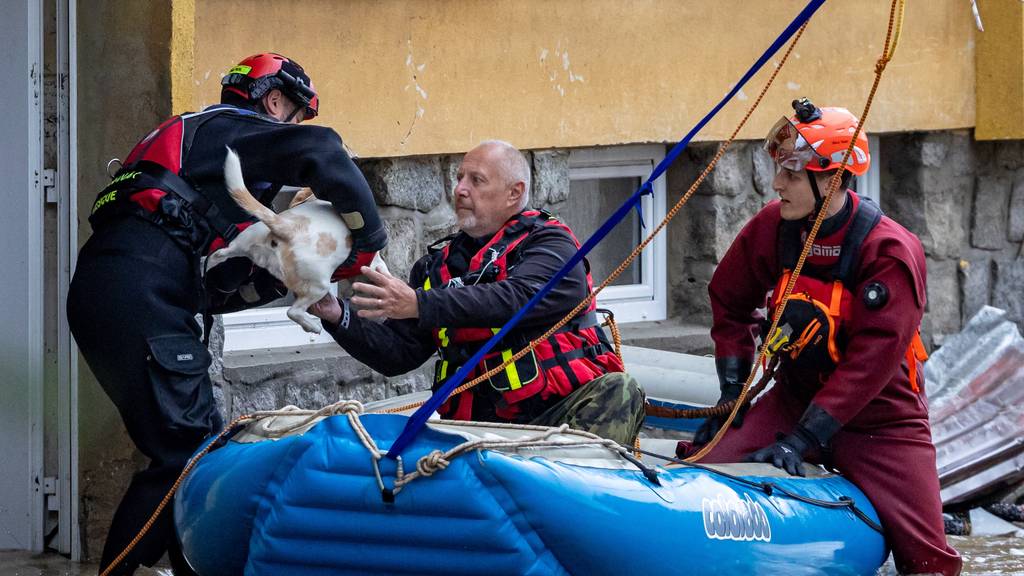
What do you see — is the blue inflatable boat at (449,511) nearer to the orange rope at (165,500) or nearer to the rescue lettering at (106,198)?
the orange rope at (165,500)

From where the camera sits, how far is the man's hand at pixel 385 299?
10.4ft

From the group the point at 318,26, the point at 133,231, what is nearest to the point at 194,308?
the point at 133,231

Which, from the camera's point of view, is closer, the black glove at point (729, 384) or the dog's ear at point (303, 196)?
the dog's ear at point (303, 196)

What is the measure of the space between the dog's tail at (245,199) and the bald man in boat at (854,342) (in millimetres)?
Answer: 1370

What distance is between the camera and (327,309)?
11.2 feet

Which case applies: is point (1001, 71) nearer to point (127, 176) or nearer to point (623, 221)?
point (623, 221)

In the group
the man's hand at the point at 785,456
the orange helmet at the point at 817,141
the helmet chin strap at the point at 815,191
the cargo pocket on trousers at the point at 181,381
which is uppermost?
the orange helmet at the point at 817,141

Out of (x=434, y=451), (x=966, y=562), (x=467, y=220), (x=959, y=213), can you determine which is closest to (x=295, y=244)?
(x=467, y=220)

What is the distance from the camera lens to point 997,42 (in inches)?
252

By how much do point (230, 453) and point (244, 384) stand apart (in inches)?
70.2

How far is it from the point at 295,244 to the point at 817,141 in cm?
142

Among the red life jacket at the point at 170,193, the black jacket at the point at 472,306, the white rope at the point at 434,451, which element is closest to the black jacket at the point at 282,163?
the red life jacket at the point at 170,193

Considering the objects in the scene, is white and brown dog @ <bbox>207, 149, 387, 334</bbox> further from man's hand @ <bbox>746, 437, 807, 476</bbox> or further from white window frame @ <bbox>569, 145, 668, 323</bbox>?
white window frame @ <bbox>569, 145, 668, 323</bbox>

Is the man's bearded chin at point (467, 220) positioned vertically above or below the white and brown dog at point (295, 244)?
above
